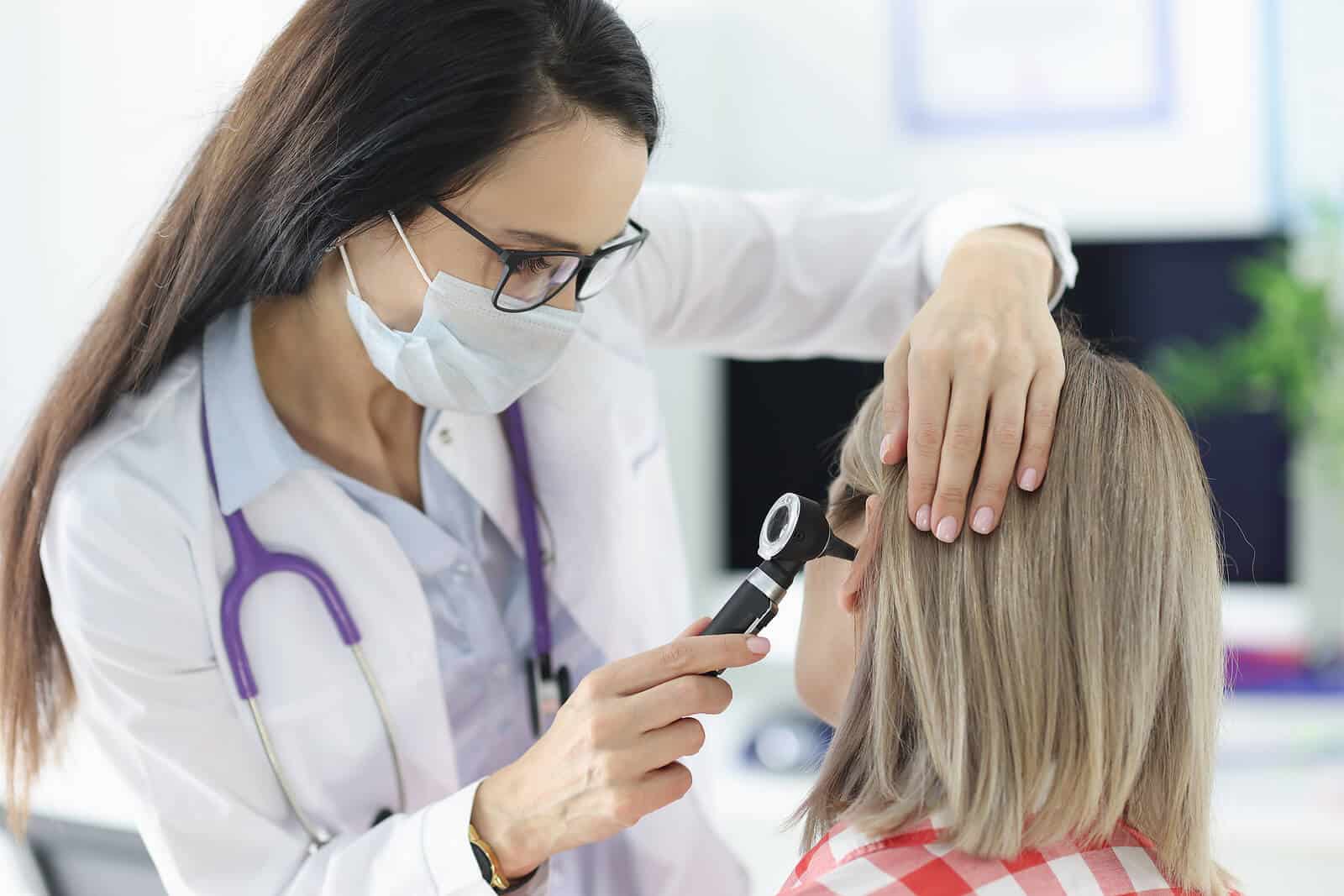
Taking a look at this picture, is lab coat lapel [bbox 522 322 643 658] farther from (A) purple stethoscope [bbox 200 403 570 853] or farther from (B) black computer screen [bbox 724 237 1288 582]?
(B) black computer screen [bbox 724 237 1288 582]

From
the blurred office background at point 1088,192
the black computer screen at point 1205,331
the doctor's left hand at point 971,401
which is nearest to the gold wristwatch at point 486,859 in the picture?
the doctor's left hand at point 971,401

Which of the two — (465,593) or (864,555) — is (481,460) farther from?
(864,555)

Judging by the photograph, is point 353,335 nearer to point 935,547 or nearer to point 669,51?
point 935,547

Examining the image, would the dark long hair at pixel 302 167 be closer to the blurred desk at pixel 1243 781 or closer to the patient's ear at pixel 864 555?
the patient's ear at pixel 864 555

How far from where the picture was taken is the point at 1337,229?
7.94 ft

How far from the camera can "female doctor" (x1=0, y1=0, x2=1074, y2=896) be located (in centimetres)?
90

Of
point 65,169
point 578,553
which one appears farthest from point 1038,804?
point 65,169

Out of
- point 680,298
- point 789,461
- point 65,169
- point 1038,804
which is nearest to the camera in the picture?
point 1038,804

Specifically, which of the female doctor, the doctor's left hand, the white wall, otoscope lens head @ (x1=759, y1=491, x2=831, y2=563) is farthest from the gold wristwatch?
the white wall

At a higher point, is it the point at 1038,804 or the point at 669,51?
the point at 669,51

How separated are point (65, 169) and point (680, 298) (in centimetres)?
98

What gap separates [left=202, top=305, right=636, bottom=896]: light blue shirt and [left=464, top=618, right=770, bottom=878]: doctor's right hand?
312mm

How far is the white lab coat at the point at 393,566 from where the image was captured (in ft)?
3.21

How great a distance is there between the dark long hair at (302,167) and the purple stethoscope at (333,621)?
11 centimetres
